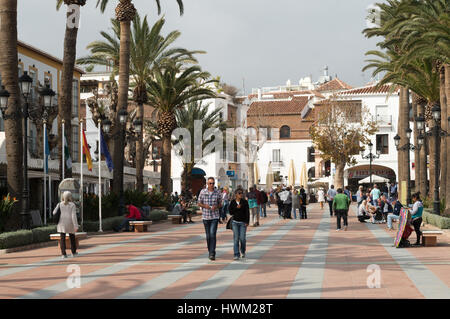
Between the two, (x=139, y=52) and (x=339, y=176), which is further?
(x=339, y=176)

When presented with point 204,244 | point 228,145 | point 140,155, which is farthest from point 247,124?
point 204,244

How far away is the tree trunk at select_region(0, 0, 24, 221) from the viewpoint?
20922 millimetres

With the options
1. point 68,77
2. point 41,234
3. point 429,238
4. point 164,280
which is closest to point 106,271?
point 164,280

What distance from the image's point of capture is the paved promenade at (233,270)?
1077cm

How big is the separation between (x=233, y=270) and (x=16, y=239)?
786cm

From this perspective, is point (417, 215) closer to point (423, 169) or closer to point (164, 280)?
point (164, 280)

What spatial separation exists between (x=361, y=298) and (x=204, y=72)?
106ft

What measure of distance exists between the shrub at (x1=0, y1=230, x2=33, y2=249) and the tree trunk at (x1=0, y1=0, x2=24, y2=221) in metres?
1.55

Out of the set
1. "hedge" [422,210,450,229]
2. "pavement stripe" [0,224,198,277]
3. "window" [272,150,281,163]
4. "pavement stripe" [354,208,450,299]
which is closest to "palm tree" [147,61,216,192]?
"hedge" [422,210,450,229]

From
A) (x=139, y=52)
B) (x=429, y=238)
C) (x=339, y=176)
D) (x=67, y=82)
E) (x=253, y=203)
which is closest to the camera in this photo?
(x=429, y=238)

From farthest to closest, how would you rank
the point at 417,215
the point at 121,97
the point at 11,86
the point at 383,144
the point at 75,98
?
the point at 383,144 → the point at 75,98 → the point at 121,97 → the point at 11,86 → the point at 417,215

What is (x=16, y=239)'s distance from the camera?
19.0 m

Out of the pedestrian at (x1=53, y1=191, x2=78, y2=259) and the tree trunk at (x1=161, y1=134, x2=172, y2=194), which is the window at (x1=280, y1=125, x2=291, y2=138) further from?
the pedestrian at (x1=53, y1=191, x2=78, y2=259)
